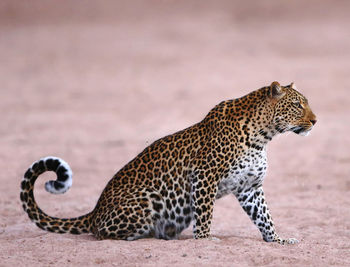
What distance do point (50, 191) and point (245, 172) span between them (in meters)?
2.14

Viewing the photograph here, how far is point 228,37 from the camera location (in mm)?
30406

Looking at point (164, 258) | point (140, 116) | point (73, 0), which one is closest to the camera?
point (164, 258)

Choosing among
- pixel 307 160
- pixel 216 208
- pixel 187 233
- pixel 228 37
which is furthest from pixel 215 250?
pixel 228 37

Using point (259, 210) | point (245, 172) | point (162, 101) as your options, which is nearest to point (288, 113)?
point (245, 172)

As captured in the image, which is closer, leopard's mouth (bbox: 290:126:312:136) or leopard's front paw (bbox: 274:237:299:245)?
leopard's mouth (bbox: 290:126:312:136)

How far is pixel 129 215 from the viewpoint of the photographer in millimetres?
8492

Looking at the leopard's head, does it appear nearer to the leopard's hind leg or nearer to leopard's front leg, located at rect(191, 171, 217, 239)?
leopard's front leg, located at rect(191, 171, 217, 239)

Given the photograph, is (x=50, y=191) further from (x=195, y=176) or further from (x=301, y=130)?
(x=301, y=130)

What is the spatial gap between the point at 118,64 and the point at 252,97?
62.2ft

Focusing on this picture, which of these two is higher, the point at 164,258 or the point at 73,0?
the point at 73,0

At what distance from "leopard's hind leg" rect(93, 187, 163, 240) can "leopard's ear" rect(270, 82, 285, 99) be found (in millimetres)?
1695

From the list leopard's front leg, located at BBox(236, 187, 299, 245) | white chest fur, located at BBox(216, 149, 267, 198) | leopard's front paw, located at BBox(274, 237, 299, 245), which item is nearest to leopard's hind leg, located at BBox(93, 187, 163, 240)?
white chest fur, located at BBox(216, 149, 267, 198)

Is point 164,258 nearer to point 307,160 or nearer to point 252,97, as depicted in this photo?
point 252,97

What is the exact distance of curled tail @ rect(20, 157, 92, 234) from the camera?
8414 mm
